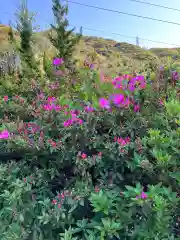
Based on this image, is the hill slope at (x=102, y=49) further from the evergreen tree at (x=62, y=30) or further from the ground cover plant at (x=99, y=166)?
the ground cover plant at (x=99, y=166)

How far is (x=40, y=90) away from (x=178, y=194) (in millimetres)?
1622

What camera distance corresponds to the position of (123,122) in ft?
6.08

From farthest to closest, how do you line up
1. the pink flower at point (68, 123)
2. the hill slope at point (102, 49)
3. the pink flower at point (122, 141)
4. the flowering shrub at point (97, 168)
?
the hill slope at point (102, 49) → the pink flower at point (68, 123) → the pink flower at point (122, 141) → the flowering shrub at point (97, 168)

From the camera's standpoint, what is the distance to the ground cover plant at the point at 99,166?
4.74ft

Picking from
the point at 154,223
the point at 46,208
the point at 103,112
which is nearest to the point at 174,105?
the point at 103,112

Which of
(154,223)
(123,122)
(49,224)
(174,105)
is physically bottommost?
(49,224)

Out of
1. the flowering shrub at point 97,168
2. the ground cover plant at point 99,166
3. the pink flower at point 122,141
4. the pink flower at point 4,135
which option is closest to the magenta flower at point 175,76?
the ground cover plant at point 99,166

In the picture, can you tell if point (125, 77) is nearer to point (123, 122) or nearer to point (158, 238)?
point (123, 122)

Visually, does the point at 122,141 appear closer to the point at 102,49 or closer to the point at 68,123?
the point at 68,123

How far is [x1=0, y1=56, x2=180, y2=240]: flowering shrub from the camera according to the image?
56.7 inches

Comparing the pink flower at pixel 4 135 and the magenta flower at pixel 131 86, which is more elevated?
the magenta flower at pixel 131 86

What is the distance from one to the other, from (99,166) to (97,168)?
0.04 meters

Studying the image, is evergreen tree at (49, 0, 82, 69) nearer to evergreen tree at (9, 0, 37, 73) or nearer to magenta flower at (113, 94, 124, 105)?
evergreen tree at (9, 0, 37, 73)

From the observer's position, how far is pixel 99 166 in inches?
65.4
